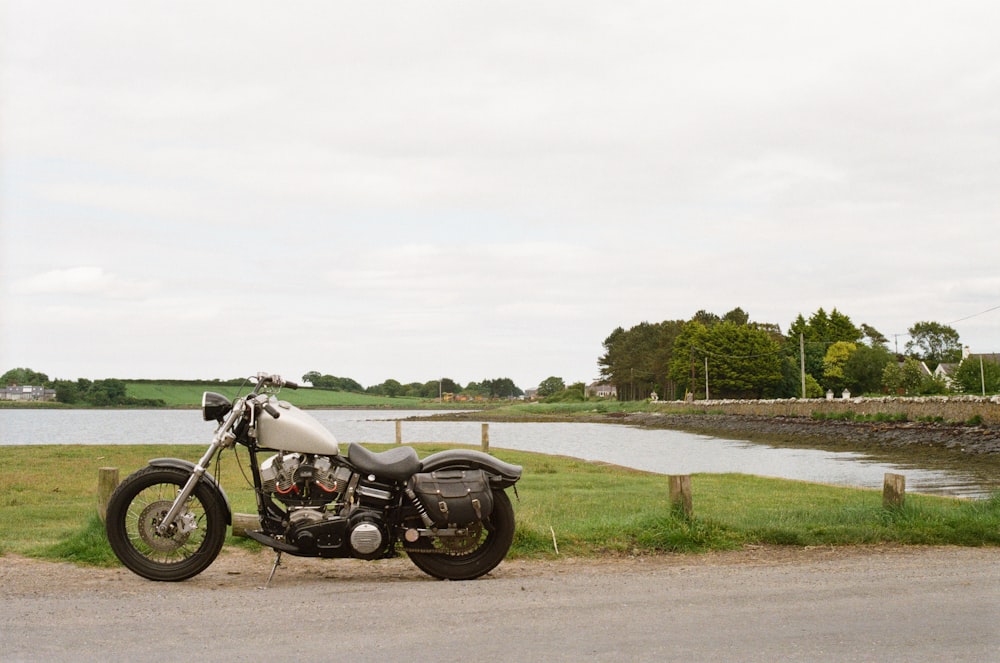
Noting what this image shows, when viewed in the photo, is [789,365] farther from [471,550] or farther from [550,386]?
[471,550]

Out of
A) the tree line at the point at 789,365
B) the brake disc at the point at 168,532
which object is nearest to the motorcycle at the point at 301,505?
the brake disc at the point at 168,532

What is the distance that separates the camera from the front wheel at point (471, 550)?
24.5 feet

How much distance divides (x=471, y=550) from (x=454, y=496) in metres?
0.50

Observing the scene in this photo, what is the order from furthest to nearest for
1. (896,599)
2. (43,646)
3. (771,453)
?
(771,453) → (896,599) → (43,646)

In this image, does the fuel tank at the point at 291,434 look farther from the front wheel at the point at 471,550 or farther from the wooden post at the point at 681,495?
the wooden post at the point at 681,495

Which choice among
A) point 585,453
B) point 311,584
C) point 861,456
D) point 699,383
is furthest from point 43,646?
point 699,383

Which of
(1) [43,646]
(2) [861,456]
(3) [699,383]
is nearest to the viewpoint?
(1) [43,646]

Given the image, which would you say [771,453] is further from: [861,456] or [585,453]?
[585,453]

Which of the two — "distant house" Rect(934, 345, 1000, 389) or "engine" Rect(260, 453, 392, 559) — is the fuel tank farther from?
"distant house" Rect(934, 345, 1000, 389)

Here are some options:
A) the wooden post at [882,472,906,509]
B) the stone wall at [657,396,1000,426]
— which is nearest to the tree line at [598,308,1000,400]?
the stone wall at [657,396,1000,426]

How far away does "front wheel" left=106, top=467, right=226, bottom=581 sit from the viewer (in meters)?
7.24

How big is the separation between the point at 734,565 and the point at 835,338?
124 meters

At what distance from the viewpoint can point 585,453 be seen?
41.3 metres

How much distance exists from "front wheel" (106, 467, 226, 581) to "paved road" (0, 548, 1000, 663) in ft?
0.62
